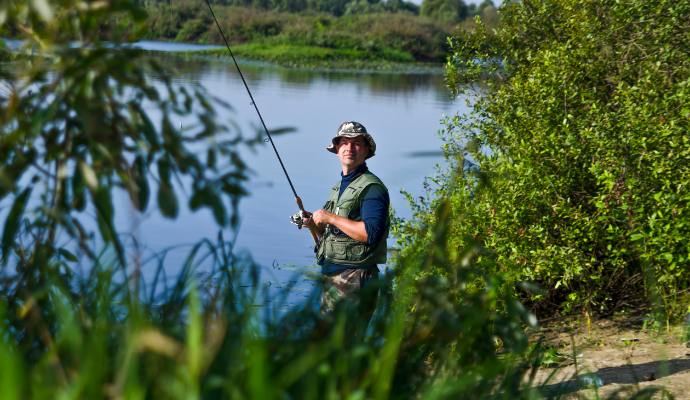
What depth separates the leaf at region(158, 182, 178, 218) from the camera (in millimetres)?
1465

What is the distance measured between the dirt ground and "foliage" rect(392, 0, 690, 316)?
0.31m

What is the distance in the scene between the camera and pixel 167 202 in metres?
1.47

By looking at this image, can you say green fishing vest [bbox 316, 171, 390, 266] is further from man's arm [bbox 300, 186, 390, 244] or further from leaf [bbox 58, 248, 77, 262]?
leaf [bbox 58, 248, 77, 262]

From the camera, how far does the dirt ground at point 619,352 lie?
481 centimetres

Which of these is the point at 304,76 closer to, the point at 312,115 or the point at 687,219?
the point at 312,115

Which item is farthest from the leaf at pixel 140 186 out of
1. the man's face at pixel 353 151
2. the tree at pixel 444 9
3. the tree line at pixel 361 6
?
the tree at pixel 444 9

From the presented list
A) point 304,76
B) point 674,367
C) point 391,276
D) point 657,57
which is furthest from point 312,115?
point 391,276

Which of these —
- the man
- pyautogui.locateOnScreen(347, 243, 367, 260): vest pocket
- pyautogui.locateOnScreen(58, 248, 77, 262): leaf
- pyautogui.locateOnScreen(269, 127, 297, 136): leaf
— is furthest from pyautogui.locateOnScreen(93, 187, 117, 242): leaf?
pyautogui.locateOnScreen(347, 243, 367, 260): vest pocket

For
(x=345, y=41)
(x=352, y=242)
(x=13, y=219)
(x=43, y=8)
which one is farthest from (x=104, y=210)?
(x=345, y=41)

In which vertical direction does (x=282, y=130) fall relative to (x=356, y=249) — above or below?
above

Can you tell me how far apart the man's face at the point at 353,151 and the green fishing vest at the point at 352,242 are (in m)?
0.12

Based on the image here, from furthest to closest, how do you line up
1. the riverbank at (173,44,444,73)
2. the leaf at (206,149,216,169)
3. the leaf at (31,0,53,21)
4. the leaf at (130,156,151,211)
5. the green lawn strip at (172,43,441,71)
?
the green lawn strip at (172,43,441,71)
the riverbank at (173,44,444,73)
the leaf at (206,149,216,169)
the leaf at (130,156,151,211)
the leaf at (31,0,53,21)

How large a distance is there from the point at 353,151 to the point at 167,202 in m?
3.18

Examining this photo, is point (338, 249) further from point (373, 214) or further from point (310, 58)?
point (310, 58)
